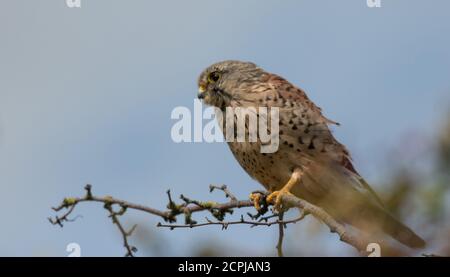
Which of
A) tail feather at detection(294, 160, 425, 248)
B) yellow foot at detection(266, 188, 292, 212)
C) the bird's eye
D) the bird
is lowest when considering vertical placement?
yellow foot at detection(266, 188, 292, 212)

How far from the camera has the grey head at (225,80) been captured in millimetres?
5184

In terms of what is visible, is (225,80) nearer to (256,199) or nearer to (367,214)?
(256,199)

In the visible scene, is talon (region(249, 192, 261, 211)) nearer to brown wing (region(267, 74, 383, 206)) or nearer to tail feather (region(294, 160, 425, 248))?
brown wing (region(267, 74, 383, 206))

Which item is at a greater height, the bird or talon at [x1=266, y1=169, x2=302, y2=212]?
the bird

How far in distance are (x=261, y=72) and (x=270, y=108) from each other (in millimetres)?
772

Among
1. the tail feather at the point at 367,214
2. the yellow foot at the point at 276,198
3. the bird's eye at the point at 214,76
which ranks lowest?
the yellow foot at the point at 276,198

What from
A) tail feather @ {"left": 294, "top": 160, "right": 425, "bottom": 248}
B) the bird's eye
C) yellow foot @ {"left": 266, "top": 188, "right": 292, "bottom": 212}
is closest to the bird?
yellow foot @ {"left": 266, "top": 188, "right": 292, "bottom": 212}

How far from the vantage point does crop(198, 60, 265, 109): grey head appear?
5.18 meters


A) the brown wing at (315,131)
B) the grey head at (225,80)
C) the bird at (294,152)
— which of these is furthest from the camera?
the grey head at (225,80)

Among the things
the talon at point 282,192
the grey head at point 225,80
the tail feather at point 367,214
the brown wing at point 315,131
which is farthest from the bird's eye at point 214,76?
the tail feather at point 367,214

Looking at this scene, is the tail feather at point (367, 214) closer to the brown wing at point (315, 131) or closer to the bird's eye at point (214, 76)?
the brown wing at point (315, 131)

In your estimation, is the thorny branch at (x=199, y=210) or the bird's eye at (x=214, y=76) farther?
the bird's eye at (x=214, y=76)
